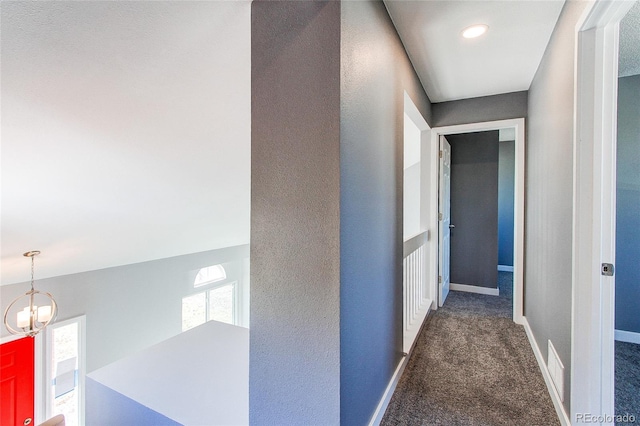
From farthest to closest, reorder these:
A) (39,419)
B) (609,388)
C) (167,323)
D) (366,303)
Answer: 1. (167,323)
2. (39,419)
3. (366,303)
4. (609,388)

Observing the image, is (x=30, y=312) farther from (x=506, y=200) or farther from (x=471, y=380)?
(x=506, y=200)

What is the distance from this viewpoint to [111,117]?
1713mm

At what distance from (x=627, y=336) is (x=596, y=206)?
6.74 feet

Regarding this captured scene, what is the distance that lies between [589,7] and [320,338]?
172 centimetres

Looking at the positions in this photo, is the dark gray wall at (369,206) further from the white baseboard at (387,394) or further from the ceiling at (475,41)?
the ceiling at (475,41)

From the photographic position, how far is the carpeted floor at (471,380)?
158 cm

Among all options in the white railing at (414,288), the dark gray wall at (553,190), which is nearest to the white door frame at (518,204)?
the dark gray wall at (553,190)

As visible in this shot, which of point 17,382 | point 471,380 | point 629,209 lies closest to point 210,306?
point 17,382

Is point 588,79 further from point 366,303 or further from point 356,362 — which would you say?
point 356,362

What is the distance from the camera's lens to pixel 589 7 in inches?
46.3

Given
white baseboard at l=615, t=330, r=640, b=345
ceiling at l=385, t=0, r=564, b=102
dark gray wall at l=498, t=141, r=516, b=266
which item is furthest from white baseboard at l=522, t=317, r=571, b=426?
dark gray wall at l=498, t=141, r=516, b=266

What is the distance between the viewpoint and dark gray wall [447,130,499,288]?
155 inches

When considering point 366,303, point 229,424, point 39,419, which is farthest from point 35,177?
point 39,419

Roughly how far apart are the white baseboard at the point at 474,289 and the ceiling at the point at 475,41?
2.51m
